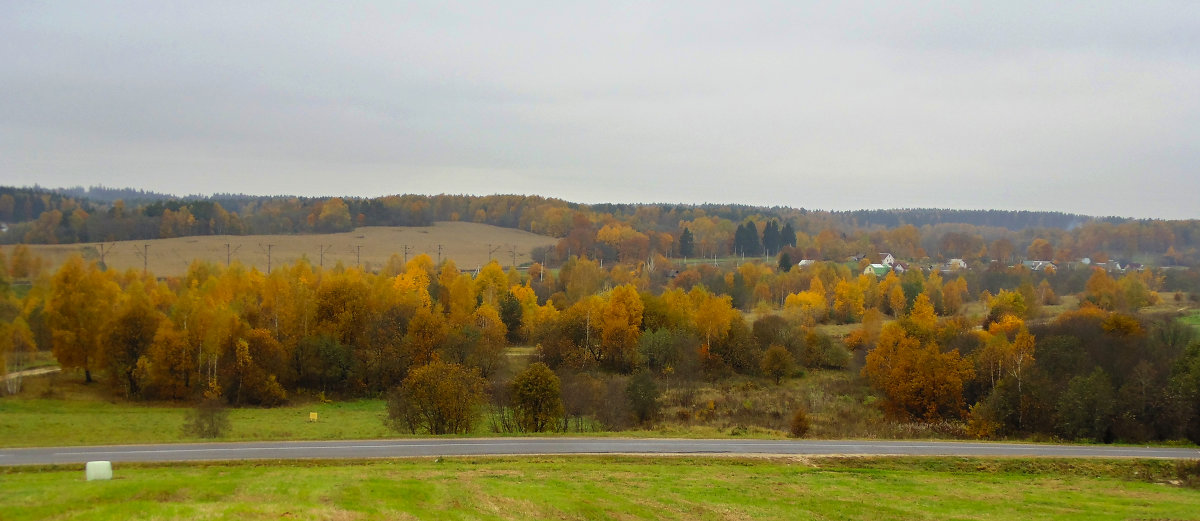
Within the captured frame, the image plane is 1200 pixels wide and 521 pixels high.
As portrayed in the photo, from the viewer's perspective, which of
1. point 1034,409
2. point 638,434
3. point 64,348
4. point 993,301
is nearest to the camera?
point 638,434

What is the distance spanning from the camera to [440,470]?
90.8 ft

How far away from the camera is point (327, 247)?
126m

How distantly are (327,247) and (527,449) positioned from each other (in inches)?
4043

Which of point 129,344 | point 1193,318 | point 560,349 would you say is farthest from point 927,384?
point 129,344

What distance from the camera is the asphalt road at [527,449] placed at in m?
29.8

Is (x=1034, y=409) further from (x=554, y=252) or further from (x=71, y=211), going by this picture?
(x=71, y=211)

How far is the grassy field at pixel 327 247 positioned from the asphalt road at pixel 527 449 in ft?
186

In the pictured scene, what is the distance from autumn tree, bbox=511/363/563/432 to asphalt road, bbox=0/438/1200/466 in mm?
6420

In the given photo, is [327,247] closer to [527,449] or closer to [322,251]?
[322,251]

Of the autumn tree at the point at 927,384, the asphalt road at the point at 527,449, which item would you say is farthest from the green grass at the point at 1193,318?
the asphalt road at the point at 527,449

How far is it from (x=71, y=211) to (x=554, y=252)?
75.7 metres

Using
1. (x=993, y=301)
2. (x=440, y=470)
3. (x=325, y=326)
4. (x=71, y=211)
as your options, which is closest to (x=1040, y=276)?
(x=993, y=301)

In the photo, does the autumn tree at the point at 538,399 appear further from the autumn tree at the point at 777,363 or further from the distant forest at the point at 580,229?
the distant forest at the point at 580,229

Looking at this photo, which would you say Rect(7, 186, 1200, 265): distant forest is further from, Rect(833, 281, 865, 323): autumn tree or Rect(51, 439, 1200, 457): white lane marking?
Rect(51, 439, 1200, 457): white lane marking
